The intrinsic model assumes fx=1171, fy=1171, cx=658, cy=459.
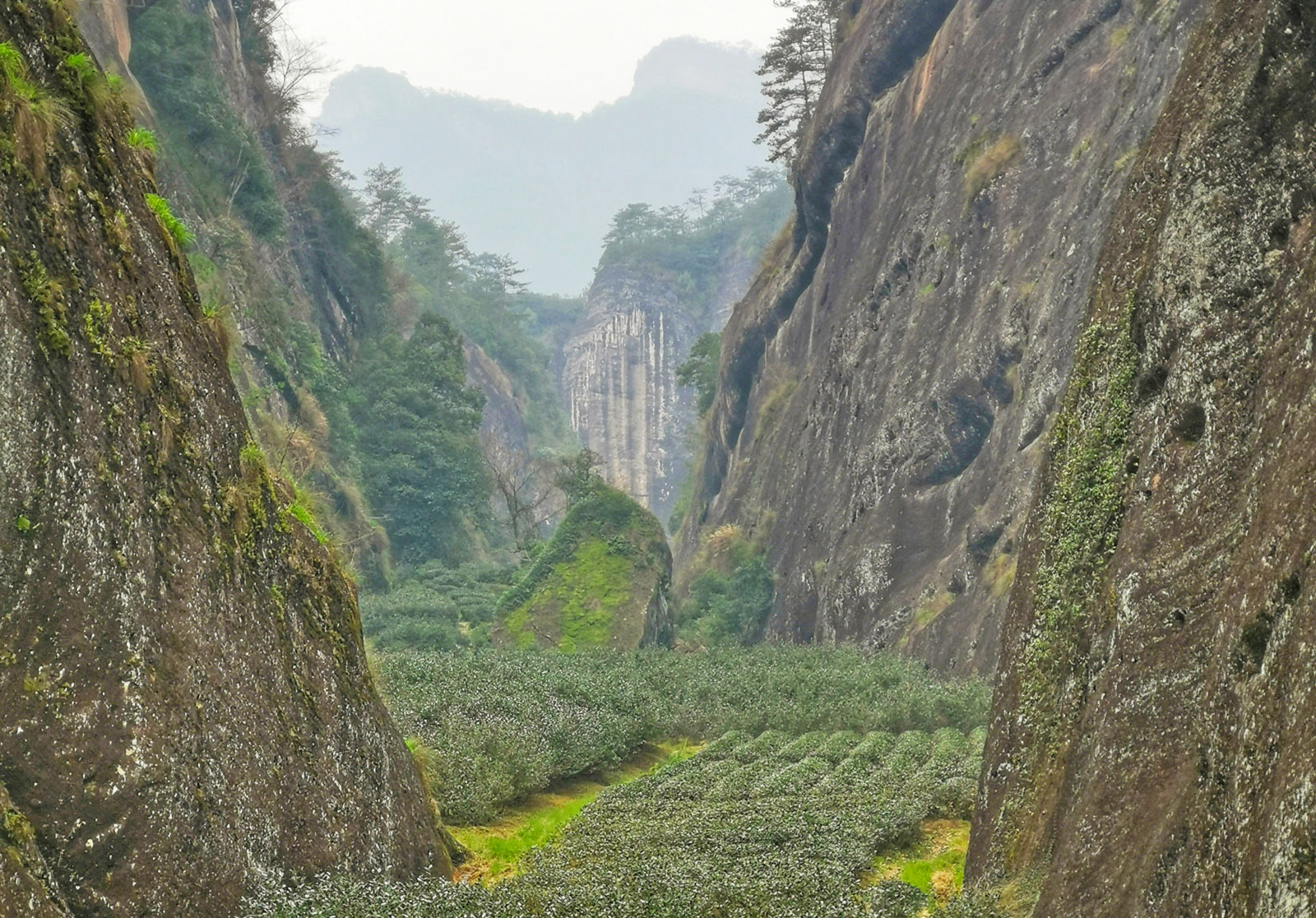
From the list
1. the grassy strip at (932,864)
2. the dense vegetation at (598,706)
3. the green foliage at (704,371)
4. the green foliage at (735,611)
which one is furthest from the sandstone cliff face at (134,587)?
the green foliage at (704,371)

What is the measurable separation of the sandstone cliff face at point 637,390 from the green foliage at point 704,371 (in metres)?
45.9

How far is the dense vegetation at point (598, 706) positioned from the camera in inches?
571

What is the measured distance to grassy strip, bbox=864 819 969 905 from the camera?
35.0 feet

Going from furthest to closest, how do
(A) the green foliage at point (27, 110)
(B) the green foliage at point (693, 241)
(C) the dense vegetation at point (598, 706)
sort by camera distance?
(B) the green foliage at point (693, 241) → (C) the dense vegetation at point (598, 706) → (A) the green foliage at point (27, 110)

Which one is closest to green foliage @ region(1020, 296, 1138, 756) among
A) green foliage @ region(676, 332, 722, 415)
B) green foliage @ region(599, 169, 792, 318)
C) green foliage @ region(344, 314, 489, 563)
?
green foliage @ region(344, 314, 489, 563)

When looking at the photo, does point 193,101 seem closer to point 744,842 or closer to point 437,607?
point 437,607

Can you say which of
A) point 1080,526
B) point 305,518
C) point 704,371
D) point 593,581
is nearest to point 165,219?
point 305,518

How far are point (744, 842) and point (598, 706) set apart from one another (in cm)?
796

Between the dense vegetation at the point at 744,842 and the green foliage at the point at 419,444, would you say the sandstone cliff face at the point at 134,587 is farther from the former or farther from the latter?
the green foliage at the point at 419,444

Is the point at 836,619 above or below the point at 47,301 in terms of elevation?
below

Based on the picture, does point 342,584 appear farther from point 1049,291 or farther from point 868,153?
point 868,153

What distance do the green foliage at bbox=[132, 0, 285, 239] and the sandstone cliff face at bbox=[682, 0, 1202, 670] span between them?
1942 cm

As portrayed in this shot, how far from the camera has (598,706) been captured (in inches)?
740

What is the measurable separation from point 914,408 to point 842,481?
180 inches
